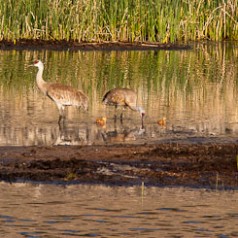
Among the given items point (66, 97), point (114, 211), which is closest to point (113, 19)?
point (66, 97)

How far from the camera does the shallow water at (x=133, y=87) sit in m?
14.6

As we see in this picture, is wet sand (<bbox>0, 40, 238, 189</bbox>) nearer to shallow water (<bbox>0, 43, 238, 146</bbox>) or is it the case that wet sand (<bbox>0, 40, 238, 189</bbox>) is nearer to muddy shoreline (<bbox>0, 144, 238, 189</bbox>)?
muddy shoreline (<bbox>0, 144, 238, 189</bbox>)

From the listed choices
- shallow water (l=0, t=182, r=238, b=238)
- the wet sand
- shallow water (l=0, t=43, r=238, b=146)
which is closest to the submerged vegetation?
shallow water (l=0, t=43, r=238, b=146)

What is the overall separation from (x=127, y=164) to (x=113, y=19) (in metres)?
15.6

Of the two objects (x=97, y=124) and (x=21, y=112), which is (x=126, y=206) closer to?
(x=97, y=124)

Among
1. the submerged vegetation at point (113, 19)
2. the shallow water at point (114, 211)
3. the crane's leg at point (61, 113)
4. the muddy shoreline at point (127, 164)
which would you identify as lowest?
the shallow water at point (114, 211)

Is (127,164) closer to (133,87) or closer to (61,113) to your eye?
(61,113)

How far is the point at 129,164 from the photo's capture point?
39.9 ft

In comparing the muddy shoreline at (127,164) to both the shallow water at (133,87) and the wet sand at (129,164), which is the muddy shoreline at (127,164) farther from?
the shallow water at (133,87)

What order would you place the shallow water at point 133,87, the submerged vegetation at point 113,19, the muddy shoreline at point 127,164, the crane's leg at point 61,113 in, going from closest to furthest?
the muddy shoreline at point 127,164 < the shallow water at point 133,87 < the crane's leg at point 61,113 < the submerged vegetation at point 113,19

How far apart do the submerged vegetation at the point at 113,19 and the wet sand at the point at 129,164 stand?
14.0m

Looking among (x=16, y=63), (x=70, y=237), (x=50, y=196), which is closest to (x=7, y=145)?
(x=50, y=196)

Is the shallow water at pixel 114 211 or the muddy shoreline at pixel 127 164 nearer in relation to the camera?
the shallow water at pixel 114 211

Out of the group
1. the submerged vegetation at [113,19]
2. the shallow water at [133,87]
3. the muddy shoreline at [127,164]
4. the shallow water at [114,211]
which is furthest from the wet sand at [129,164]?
the submerged vegetation at [113,19]
